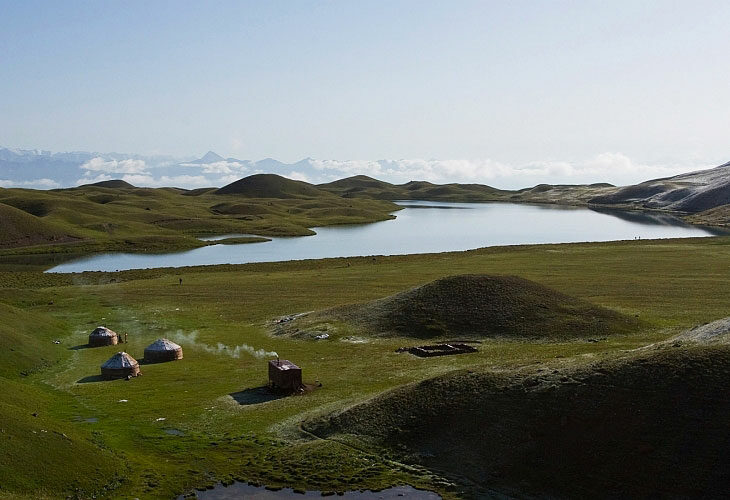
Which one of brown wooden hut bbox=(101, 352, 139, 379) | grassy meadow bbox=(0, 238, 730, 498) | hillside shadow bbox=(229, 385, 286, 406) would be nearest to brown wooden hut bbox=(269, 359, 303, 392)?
hillside shadow bbox=(229, 385, 286, 406)

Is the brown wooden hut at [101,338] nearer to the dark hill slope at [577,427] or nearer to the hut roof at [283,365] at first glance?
the hut roof at [283,365]

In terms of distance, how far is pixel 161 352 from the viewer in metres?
61.8

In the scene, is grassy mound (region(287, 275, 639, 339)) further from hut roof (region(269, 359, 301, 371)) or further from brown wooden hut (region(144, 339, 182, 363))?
hut roof (region(269, 359, 301, 371))

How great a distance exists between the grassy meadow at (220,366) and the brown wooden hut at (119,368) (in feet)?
4.98

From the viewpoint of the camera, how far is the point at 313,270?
5113 inches

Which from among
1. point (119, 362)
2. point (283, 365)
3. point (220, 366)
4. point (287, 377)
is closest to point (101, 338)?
point (119, 362)

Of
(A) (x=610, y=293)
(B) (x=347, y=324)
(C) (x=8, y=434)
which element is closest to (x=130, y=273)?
(B) (x=347, y=324)

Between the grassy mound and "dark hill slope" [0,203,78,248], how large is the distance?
127 m

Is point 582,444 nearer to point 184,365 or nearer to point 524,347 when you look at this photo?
point 524,347

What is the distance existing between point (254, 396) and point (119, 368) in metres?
14.2

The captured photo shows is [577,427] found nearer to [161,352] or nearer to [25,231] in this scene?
[161,352]

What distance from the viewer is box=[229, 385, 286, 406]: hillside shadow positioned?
4775 centimetres

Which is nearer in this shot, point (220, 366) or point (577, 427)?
A: point (577, 427)

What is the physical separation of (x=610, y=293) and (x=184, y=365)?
5948 centimetres
